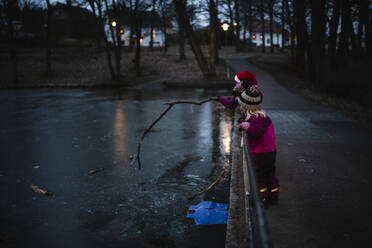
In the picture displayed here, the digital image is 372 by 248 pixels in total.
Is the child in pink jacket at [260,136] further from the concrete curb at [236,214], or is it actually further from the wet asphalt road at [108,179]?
the wet asphalt road at [108,179]

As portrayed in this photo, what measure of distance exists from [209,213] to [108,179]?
221cm

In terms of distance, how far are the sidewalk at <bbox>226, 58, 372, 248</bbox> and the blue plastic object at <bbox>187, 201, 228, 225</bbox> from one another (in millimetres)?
690

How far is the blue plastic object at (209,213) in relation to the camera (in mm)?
4477

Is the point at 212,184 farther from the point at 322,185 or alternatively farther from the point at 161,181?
the point at 322,185

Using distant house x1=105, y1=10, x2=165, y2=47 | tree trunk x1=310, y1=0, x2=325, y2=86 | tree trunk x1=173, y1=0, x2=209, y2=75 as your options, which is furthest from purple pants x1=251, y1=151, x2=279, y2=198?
distant house x1=105, y1=10, x2=165, y2=47

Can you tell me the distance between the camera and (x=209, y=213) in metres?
4.70

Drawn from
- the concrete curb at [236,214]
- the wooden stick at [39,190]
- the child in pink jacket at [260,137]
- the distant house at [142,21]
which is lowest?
the wooden stick at [39,190]

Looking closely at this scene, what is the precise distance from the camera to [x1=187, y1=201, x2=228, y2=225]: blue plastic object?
14.7 ft

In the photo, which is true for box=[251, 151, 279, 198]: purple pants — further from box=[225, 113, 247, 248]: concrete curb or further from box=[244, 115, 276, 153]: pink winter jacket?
box=[225, 113, 247, 248]: concrete curb

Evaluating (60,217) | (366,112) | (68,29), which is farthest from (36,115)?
(68,29)

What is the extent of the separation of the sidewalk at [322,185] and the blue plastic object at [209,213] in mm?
690

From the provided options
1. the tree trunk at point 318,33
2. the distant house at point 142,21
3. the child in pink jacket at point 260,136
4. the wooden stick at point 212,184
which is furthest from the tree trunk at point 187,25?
the child in pink jacket at point 260,136

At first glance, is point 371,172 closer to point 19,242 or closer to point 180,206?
point 180,206

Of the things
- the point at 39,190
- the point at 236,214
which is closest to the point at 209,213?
the point at 236,214
